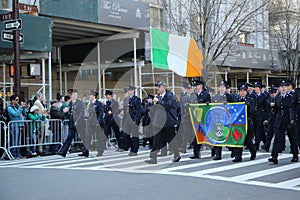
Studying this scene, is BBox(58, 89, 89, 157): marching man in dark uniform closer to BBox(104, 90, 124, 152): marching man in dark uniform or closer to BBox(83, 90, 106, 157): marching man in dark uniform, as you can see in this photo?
BBox(83, 90, 106, 157): marching man in dark uniform

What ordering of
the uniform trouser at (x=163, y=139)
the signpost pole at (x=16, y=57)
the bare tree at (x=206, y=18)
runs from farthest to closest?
the bare tree at (x=206, y=18)
the signpost pole at (x=16, y=57)
the uniform trouser at (x=163, y=139)

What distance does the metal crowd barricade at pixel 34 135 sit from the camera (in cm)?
1443

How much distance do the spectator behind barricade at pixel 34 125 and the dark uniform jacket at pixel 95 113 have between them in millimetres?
1873

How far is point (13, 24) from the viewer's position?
15.9 meters

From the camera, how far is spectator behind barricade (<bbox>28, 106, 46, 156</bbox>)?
15.0 m

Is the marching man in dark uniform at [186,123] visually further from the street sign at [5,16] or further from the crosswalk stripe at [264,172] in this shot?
the street sign at [5,16]

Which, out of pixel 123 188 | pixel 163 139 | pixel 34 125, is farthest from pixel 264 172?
pixel 34 125

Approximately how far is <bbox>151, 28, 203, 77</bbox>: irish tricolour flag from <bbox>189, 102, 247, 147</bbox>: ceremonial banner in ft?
9.18

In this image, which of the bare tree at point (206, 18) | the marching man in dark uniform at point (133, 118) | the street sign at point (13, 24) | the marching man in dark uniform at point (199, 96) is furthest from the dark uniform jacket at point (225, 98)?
the bare tree at point (206, 18)

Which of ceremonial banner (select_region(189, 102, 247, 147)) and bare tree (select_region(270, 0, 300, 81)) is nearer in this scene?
ceremonial banner (select_region(189, 102, 247, 147))

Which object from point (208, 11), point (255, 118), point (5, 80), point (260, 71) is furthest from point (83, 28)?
point (260, 71)

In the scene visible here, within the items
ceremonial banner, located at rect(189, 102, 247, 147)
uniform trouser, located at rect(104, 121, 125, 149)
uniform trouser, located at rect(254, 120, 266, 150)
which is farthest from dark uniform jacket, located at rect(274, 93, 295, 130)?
uniform trouser, located at rect(104, 121, 125, 149)

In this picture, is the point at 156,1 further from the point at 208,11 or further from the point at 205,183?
the point at 205,183

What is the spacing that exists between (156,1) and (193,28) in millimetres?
2914
